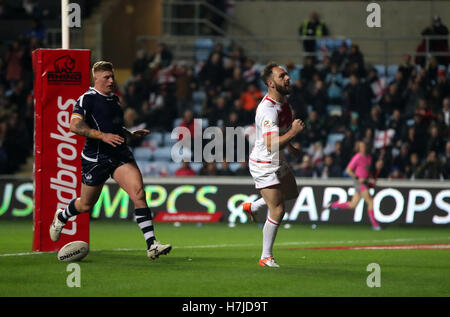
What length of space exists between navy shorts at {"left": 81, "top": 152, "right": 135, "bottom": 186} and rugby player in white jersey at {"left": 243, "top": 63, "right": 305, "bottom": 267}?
1614 mm

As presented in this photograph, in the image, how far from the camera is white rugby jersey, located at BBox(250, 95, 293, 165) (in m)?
11.1

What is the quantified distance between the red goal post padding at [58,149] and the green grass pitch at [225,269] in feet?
→ 1.72

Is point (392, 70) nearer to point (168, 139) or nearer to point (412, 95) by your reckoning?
point (412, 95)

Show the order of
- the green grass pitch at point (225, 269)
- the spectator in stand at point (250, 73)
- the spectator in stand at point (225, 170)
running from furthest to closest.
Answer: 1. the spectator in stand at point (250, 73)
2. the spectator in stand at point (225, 170)
3. the green grass pitch at point (225, 269)

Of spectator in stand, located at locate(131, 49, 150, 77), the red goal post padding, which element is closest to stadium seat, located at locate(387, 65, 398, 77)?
spectator in stand, located at locate(131, 49, 150, 77)

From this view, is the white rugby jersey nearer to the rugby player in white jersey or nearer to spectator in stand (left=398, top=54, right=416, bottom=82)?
the rugby player in white jersey

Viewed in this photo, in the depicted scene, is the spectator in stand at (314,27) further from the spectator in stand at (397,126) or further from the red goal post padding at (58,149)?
the red goal post padding at (58,149)

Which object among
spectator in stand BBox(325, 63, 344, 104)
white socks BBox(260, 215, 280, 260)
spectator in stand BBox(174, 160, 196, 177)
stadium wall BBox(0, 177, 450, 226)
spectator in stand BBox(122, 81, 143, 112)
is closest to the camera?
white socks BBox(260, 215, 280, 260)

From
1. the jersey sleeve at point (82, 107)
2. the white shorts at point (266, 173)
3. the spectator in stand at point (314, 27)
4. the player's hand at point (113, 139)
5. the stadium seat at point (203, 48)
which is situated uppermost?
the spectator in stand at point (314, 27)

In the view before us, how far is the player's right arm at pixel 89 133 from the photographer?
11.1m

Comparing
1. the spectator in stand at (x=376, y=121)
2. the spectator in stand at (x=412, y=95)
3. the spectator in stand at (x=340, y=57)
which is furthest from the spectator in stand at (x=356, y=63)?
the spectator in stand at (x=376, y=121)

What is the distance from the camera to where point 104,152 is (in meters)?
11.5

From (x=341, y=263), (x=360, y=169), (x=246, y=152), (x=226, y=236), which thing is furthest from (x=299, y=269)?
(x=246, y=152)

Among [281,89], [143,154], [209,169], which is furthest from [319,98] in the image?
[281,89]
